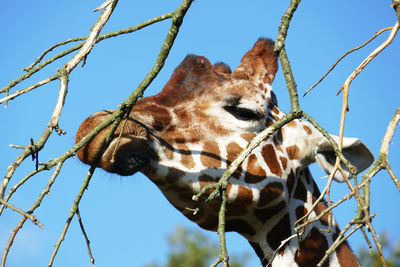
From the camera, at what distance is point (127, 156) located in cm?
296

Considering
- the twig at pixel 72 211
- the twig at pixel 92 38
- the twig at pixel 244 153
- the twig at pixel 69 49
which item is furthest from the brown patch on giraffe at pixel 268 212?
the twig at pixel 92 38

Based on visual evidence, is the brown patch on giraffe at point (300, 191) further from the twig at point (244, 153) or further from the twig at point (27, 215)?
the twig at point (27, 215)

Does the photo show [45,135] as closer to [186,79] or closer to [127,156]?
[127,156]

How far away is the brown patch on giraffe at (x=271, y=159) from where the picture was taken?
347 centimetres

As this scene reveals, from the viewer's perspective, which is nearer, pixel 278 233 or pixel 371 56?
pixel 371 56

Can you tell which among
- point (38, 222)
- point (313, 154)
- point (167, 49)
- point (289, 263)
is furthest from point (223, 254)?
point (313, 154)

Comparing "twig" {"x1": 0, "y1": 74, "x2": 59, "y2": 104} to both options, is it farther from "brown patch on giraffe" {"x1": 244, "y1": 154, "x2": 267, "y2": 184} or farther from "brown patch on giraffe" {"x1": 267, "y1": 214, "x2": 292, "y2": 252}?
"brown patch on giraffe" {"x1": 267, "y1": 214, "x2": 292, "y2": 252}

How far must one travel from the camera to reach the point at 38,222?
1867 mm

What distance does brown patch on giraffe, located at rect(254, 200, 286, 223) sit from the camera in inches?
136

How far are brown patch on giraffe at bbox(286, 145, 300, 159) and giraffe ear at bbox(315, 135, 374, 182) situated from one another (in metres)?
0.13

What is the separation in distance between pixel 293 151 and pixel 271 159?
0.20m

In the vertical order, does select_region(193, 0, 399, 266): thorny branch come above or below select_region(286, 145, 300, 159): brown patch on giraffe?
below

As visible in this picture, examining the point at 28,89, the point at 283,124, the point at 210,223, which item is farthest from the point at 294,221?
the point at 28,89

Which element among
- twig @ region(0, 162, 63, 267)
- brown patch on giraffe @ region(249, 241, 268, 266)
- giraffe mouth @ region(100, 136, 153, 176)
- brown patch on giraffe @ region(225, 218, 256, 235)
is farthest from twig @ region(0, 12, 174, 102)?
brown patch on giraffe @ region(249, 241, 268, 266)
